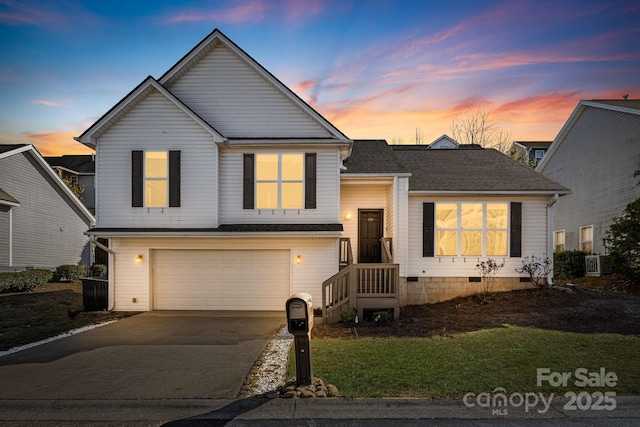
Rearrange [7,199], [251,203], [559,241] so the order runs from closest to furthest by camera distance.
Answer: [251,203], [7,199], [559,241]

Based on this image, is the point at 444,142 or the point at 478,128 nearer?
the point at 444,142

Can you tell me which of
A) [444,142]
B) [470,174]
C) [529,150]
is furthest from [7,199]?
[529,150]

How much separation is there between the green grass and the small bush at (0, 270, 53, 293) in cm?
1502

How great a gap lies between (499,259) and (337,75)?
35.0ft

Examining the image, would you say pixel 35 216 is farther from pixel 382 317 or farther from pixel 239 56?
pixel 382 317

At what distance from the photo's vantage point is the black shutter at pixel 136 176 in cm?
1202

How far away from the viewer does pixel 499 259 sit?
13.2m

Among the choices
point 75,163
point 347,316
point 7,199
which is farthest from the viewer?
point 75,163

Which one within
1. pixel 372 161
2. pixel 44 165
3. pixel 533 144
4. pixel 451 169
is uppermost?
pixel 533 144

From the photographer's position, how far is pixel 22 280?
644 inches

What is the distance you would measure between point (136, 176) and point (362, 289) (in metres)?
7.87

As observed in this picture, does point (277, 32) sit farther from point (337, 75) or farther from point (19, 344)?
point (19, 344)

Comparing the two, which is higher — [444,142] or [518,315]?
[444,142]

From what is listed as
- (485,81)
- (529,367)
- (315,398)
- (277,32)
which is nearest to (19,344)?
(315,398)
